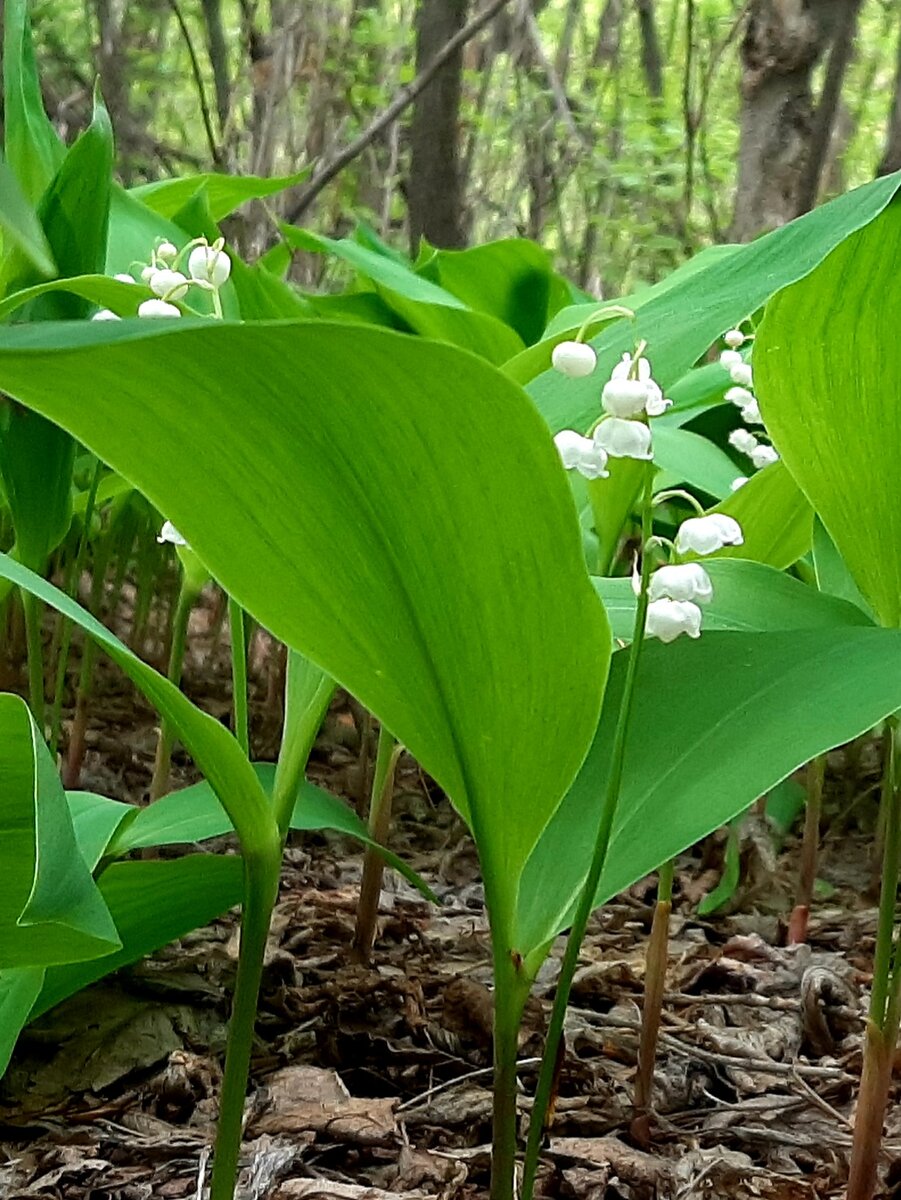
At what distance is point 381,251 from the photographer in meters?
1.60

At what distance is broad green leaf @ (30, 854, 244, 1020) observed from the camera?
0.67 meters

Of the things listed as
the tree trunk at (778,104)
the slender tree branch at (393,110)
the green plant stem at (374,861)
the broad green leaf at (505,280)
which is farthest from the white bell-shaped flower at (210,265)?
the slender tree branch at (393,110)

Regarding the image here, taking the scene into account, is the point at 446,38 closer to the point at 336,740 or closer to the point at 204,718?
the point at 336,740

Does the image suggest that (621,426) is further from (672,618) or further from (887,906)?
(887,906)

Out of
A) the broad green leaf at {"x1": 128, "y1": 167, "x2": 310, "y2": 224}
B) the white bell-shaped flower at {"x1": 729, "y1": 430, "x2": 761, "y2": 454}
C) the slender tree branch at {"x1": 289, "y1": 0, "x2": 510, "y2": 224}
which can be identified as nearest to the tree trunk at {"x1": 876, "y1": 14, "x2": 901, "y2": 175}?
the slender tree branch at {"x1": 289, "y1": 0, "x2": 510, "y2": 224}

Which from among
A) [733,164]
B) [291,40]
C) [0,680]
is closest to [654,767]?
[0,680]

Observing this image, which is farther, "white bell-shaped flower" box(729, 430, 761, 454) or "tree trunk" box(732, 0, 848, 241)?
"tree trunk" box(732, 0, 848, 241)

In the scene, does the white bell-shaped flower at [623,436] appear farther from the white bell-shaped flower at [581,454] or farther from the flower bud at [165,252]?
the flower bud at [165,252]

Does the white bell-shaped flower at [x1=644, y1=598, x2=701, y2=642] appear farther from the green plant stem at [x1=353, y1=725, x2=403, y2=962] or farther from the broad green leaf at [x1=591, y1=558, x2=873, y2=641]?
the green plant stem at [x1=353, y1=725, x2=403, y2=962]

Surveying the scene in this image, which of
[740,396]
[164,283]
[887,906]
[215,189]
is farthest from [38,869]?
[215,189]

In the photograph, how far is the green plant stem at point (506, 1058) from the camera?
53cm

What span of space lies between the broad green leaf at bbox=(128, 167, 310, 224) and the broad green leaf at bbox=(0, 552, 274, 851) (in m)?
0.97

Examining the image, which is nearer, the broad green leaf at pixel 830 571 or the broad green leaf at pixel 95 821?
the broad green leaf at pixel 95 821

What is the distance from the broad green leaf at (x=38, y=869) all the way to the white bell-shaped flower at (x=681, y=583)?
272mm
